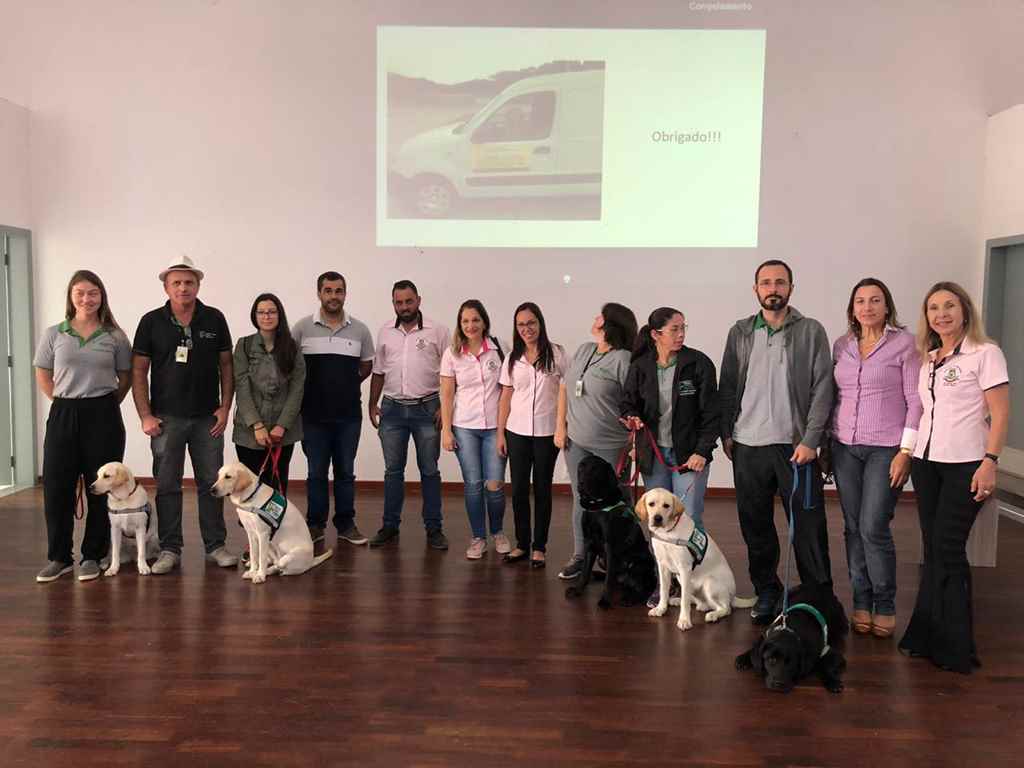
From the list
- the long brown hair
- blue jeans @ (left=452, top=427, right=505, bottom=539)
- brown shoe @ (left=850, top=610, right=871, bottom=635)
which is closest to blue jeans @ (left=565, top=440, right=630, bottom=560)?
blue jeans @ (left=452, top=427, right=505, bottom=539)

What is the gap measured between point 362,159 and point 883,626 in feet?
15.4

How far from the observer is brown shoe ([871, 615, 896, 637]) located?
10.9ft

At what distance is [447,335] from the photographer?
15.4ft

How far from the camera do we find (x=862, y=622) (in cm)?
340

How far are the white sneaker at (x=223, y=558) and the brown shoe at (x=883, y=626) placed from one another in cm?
310

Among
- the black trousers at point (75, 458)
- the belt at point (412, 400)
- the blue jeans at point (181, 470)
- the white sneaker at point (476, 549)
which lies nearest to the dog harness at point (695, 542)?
the white sneaker at point (476, 549)

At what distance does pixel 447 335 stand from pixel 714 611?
2.16 meters

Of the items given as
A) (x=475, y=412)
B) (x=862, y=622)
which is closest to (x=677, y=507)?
(x=862, y=622)

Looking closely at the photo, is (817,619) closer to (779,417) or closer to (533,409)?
(779,417)

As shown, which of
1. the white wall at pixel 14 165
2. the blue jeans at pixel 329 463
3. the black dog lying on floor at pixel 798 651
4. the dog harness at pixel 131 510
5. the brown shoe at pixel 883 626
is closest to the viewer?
the black dog lying on floor at pixel 798 651

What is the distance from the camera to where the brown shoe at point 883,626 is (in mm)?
3333

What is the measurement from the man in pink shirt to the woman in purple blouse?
2.21 meters

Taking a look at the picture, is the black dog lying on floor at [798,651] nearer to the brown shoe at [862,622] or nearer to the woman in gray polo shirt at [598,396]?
the brown shoe at [862,622]

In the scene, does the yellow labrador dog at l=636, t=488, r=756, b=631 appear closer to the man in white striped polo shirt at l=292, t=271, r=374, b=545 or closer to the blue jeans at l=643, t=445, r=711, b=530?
the blue jeans at l=643, t=445, r=711, b=530
